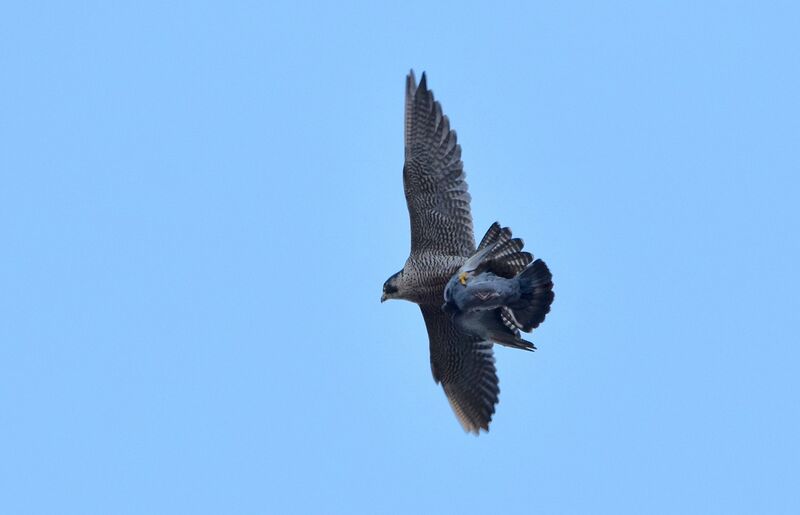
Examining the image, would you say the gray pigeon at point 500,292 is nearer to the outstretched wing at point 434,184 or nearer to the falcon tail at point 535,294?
the falcon tail at point 535,294

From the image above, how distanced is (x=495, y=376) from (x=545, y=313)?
2.21 meters

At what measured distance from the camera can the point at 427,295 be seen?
13633 mm

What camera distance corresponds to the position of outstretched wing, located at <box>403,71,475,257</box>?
1381 centimetres

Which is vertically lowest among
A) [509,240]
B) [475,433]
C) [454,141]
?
[475,433]

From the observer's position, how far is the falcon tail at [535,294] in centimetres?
1182

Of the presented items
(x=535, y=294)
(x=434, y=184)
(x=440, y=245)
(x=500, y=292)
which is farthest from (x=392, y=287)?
(x=535, y=294)

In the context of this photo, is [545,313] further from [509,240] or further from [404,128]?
[404,128]

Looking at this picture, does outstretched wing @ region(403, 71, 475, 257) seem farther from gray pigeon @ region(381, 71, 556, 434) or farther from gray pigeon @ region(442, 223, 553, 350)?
Answer: gray pigeon @ region(442, 223, 553, 350)

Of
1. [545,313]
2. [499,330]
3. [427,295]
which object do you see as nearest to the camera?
[545,313]

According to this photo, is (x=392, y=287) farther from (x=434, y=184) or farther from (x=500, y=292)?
(x=500, y=292)

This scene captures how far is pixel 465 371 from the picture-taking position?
46.0 ft

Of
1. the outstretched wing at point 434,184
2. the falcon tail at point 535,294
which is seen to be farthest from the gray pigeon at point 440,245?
the falcon tail at point 535,294

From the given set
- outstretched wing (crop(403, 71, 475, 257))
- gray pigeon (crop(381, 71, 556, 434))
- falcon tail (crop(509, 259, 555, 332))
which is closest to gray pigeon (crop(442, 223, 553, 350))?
falcon tail (crop(509, 259, 555, 332))

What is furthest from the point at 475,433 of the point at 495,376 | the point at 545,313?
the point at 545,313
